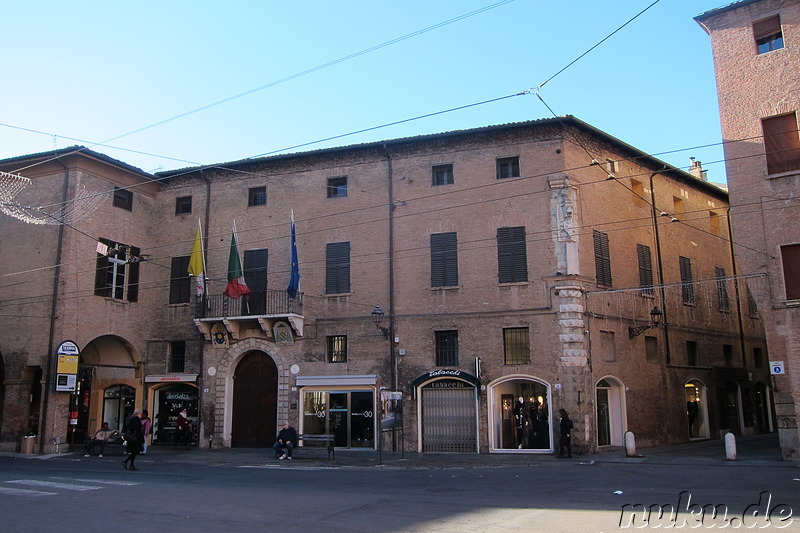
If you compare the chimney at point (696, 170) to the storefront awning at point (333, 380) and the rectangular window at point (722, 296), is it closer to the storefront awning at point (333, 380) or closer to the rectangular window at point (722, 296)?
the rectangular window at point (722, 296)

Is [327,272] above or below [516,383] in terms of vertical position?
above

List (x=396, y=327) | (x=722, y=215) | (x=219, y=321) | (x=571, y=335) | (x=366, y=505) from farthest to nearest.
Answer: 1. (x=722, y=215)
2. (x=219, y=321)
3. (x=396, y=327)
4. (x=571, y=335)
5. (x=366, y=505)

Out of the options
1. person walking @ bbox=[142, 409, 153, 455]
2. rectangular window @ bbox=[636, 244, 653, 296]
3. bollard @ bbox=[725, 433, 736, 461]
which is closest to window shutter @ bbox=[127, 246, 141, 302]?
person walking @ bbox=[142, 409, 153, 455]

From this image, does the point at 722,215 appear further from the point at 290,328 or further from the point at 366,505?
the point at 366,505

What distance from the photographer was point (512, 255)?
24.0 m

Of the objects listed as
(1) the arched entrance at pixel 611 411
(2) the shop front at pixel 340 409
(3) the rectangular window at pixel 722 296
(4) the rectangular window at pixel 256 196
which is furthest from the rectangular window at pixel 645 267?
(4) the rectangular window at pixel 256 196

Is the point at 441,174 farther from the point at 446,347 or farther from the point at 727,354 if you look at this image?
the point at 727,354

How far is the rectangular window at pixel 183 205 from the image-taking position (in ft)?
96.6

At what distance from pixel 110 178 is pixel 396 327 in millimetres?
13033

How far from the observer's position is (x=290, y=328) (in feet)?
86.6

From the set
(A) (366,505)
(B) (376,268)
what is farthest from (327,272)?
(A) (366,505)

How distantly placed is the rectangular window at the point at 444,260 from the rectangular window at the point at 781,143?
10114 millimetres

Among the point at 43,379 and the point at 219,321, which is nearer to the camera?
the point at 43,379

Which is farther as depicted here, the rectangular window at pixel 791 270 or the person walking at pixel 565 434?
the person walking at pixel 565 434
